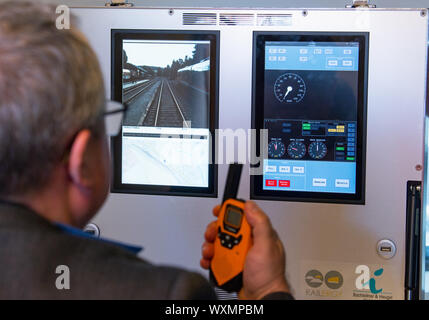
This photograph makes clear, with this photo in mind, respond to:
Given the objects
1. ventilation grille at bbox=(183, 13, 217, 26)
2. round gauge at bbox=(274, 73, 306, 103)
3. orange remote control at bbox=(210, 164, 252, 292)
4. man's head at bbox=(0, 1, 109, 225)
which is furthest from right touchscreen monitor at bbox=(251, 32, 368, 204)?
man's head at bbox=(0, 1, 109, 225)

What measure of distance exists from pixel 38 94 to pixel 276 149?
0.97m

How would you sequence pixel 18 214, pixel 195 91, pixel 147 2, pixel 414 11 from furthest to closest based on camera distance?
pixel 147 2 < pixel 195 91 < pixel 414 11 < pixel 18 214

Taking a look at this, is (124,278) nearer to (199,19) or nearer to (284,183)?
(284,183)

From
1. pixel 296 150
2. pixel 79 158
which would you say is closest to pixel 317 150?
pixel 296 150

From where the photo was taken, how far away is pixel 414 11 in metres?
1.45

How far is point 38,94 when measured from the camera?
2.12 feet

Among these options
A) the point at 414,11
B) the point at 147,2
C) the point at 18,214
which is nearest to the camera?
the point at 18,214

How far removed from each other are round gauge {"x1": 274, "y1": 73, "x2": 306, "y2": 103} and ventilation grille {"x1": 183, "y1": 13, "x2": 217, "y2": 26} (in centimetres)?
27

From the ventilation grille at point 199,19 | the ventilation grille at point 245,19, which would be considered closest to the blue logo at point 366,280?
the ventilation grille at point 245,19

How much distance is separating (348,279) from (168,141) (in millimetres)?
682

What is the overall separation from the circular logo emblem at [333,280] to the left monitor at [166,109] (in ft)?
1.38

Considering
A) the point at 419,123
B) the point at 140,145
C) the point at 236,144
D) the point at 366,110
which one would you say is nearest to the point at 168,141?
the point at 140,145

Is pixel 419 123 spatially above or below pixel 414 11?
below

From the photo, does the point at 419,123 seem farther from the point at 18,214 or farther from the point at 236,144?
the point at 18,214
